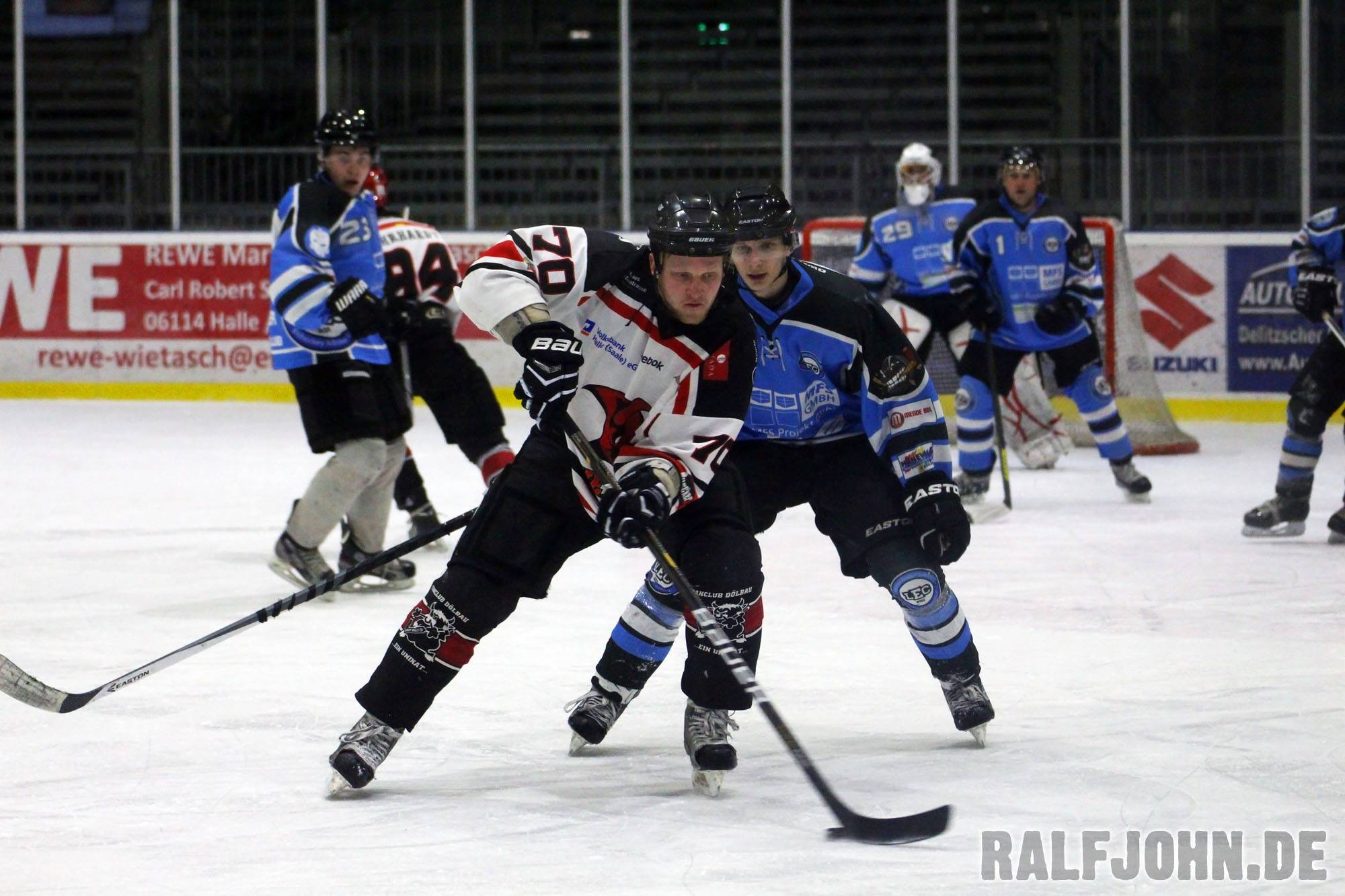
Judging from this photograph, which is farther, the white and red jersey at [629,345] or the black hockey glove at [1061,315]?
the black hockey glove at [1061,315]

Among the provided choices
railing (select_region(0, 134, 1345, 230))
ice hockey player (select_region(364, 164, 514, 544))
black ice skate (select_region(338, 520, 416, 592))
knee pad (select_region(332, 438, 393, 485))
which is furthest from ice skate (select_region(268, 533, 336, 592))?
railing (select_region(0, 134, 1345, 230))

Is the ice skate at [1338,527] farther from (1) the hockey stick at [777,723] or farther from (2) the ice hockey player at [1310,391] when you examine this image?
(1) the hockey stick at [777,723]

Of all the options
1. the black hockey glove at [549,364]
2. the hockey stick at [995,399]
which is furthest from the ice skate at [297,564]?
the hockey stick at [995,399]

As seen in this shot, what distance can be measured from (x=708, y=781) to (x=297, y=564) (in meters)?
2.11

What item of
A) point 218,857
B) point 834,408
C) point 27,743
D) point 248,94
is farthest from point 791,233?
point 248,94

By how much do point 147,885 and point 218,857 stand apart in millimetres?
143

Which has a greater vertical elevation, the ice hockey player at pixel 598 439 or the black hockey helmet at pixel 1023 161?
the black hockey helmet at pixel 1023 161

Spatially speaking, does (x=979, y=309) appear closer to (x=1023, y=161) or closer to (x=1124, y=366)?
(x=1023, y=161)

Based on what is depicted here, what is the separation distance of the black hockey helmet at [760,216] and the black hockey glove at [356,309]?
1703mm

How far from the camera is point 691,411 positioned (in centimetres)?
289

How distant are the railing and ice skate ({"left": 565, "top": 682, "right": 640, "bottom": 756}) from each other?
705cm

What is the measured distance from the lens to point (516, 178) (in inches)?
418

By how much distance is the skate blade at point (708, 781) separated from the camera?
288 centimetres

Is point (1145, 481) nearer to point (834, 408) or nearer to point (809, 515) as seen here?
point (809, 515)
